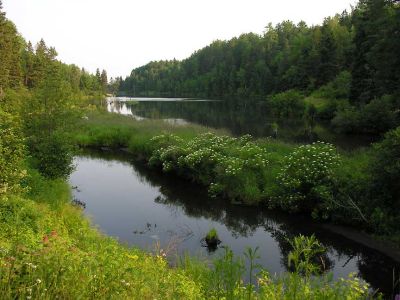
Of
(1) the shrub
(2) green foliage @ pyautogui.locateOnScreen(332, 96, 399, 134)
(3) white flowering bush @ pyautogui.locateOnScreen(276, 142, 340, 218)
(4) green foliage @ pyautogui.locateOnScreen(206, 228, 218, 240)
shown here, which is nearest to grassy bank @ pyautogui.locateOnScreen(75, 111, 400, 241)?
(3) white flowering bush @ pyautogui.locateOnScreen(276, 142, 340, 218)

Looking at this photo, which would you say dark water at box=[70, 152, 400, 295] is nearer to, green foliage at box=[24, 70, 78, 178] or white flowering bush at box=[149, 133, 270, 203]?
white flowering bush at box=[149, 133, 270, 203]

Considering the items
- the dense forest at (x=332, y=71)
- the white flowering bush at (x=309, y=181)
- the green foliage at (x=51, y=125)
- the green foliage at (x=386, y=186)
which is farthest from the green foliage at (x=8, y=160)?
the dense forest at (x=332, y=71)

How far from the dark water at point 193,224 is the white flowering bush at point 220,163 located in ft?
3.17

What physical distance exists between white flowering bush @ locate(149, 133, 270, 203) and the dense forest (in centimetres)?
2347

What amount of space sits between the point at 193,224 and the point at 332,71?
71155 millimetres

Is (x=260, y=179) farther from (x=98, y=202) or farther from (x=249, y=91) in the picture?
(x=249, y=91)

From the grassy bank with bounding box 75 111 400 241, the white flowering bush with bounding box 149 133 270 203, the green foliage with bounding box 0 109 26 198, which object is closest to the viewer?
the green foliage with bounding box 0 109 26 198

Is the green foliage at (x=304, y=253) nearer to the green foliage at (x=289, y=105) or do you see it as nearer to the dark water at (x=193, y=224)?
the dark water at (x=193, y=224)

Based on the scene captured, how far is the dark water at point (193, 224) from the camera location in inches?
650

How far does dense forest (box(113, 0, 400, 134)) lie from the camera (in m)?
45.7

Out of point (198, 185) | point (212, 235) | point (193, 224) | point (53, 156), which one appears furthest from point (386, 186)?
point (53, 156)

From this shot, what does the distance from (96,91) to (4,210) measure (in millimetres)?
151566

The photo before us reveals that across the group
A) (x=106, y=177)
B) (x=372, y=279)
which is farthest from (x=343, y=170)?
(x=106, y=177)

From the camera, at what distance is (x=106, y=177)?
32.6 meters
